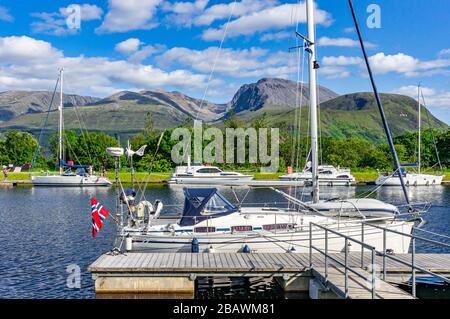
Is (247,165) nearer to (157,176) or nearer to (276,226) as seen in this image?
(157,176)

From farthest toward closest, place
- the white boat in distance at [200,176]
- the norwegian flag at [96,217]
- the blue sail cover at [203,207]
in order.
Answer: the white boat in distance at [200,176]
the blue sail cover at [203,207]
the norwegian flag at [96,217]

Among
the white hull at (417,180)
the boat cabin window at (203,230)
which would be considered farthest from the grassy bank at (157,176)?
the boat cabin window at (203,230)

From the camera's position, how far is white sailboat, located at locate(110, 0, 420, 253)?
23562 mm

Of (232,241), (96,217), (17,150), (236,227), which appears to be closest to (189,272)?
(232,241)

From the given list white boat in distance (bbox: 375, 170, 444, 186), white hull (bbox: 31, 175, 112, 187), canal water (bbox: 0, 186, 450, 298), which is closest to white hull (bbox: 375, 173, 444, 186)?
white boat in distance (bbox: 375, 170, 444, 186)

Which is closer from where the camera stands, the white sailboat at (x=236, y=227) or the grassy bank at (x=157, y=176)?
the white sailboat at (x=236, y=227)

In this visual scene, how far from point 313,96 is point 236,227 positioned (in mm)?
8580

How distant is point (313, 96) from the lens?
2789 centimetres

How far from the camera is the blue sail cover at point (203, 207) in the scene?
24219mm

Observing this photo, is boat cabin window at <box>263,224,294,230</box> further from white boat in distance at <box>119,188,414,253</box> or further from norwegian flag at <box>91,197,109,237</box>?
norwegian flag at <box>91,197,109,237</box>

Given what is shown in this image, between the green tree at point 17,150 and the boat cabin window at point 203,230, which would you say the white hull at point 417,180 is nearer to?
the boat cabin window at point 203,230

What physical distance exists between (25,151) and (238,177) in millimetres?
66471

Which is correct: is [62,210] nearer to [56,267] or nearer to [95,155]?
[56,267]
